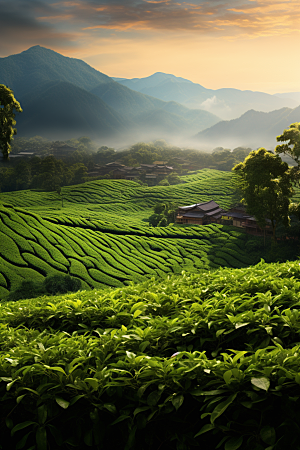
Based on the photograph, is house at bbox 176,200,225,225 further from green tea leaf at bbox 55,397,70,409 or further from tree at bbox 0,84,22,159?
green tea leaf at bbox 55,397,70,409

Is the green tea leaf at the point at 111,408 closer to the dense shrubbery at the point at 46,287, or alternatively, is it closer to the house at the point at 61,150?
the dense shrubbery at the point at 46,287

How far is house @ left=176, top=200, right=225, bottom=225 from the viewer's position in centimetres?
2341

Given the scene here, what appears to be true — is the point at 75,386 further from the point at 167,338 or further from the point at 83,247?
the point at 83,247

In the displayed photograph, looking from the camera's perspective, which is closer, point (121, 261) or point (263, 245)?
point (121, 261)

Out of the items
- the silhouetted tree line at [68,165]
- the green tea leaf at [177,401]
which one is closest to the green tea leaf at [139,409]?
the green tea leaf at [177,401]

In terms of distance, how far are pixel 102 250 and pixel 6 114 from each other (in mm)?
7195

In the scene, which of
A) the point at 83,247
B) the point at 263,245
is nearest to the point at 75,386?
the point at 83,247

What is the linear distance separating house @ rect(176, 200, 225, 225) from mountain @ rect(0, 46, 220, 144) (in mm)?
100174

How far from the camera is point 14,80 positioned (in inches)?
5330

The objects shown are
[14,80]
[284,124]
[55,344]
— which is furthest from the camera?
[14,80]

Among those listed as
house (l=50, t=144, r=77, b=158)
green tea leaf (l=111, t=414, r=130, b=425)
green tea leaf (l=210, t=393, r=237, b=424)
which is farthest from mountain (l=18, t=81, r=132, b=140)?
green tea leaf (l=210, t=393, r=237, b=424)

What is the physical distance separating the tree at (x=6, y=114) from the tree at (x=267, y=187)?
11.6 meters

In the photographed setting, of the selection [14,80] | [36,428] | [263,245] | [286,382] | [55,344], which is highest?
[14,80]

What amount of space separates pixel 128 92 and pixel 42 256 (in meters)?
163
